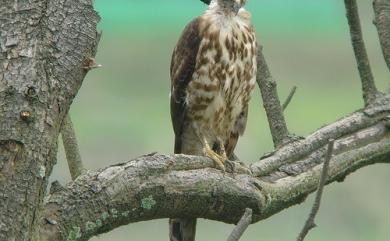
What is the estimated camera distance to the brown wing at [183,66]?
4.06 meters

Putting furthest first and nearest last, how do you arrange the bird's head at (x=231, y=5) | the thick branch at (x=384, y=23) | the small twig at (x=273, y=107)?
the bird's head at (x=231, y=5) < the thick branch at (x=384, y=23) < the small twig at (x=273, y=107)

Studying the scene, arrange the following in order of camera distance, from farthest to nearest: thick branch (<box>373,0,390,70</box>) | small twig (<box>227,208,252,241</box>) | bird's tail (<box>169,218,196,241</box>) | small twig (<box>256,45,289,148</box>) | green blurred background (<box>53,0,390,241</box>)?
1. green blurred background (<box>53,0,390,241</box>)
2. thick branch (<box>373,0,390,70</box>)
3. small twig (<box>256,45,289,148</box>)
4. bird's tail (<box>169,218,196,241</box>)
5. small twig (<box>227,208,252,241</box>)

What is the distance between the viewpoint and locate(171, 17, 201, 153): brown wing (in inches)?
160

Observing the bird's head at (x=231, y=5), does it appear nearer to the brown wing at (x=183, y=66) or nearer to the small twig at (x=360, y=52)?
the brown wing at (x=183, y=66)

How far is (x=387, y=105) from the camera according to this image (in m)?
3.69

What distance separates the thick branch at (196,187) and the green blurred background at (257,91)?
11.8 ft

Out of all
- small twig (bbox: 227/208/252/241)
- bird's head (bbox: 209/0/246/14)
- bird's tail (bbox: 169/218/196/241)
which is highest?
bird's head (bbox: 209/0/246/14)

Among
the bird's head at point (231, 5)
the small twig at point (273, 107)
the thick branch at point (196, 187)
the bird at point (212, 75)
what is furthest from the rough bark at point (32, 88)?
the bird's head at point (231, 5)

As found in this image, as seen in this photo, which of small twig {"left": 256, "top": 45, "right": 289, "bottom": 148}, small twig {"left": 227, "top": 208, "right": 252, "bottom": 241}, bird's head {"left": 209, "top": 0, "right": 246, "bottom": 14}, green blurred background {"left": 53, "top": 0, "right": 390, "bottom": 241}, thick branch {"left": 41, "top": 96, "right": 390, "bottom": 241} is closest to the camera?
small twig {"left": 227, "top": 208, "right": 252, "bottom": 241}

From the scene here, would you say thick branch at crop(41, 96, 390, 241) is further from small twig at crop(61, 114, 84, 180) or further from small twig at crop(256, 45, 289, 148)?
small twig at crop(61, 114, 84, 180)

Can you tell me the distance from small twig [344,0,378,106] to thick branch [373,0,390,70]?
0.10 meters

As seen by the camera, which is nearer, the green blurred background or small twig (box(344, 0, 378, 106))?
small twig (box(344, 0, 378, 106))

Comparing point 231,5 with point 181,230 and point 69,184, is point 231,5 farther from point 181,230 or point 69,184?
point 69,184

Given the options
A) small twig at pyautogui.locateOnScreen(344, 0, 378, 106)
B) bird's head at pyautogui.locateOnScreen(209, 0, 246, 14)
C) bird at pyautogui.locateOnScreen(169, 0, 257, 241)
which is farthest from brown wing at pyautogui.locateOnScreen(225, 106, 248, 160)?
small twig at pyautogui.locateOnScreen(344, 0, 378, 106)
